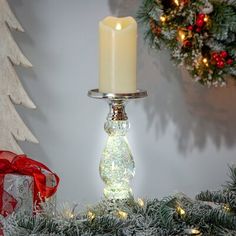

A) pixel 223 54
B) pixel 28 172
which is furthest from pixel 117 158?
pixel 223 54

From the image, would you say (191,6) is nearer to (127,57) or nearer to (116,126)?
(127,57)

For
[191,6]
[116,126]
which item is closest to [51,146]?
[116,126]

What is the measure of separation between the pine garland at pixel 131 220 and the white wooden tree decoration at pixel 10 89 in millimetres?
531

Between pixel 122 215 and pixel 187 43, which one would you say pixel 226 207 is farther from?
pixel 187 43

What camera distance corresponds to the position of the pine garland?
2.41 ft

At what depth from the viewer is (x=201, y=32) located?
1.07 m

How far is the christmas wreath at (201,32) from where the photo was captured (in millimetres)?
1061

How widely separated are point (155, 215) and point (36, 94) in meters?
0.74

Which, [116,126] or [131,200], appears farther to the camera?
[116,126]

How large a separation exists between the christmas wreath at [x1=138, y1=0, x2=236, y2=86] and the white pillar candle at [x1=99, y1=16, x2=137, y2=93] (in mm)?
115

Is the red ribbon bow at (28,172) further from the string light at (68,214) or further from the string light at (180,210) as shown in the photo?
the string light at (180,210)

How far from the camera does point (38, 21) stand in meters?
1.39

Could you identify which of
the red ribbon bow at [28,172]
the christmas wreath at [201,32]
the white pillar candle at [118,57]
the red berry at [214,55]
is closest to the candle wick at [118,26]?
the white pillar candle at [118,57]

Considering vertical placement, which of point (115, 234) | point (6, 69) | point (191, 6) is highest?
point (191, 6)
